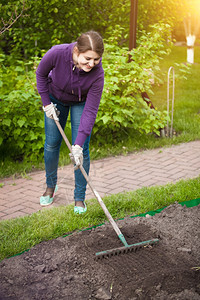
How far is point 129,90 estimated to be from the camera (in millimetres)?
5426

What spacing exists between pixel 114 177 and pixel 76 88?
163 centimetres

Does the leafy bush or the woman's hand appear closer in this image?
the woman's hand

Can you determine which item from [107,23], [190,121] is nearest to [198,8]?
[107,23]

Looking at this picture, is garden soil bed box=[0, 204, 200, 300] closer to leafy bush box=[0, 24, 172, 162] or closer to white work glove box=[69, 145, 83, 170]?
white work glove box=[69, 145, 83, 170]

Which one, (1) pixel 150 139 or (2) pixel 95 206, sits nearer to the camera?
(2) pixel 95 206

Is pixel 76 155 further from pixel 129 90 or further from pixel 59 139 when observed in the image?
pixel 129 90

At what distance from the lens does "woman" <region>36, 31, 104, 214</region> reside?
2.97 metres

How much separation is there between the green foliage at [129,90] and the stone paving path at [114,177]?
485 millimetres

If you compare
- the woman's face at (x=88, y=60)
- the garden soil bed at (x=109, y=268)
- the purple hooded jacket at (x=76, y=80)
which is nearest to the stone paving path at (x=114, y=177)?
the garden soil bed at (x=109, y=268)

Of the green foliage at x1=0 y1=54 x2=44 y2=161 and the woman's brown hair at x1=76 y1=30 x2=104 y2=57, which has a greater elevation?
the woman's brown hair at x1=76 y1=30 x2=104 y2=57

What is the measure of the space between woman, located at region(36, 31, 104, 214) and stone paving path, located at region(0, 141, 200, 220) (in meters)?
0.61

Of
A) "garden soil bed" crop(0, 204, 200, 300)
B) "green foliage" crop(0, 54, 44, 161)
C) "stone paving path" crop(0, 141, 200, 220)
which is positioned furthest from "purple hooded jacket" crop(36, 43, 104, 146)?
"green foliage" crop(0, 54, 44, 161)

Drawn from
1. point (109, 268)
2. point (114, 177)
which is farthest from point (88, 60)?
point (114, 177)

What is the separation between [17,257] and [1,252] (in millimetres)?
136
